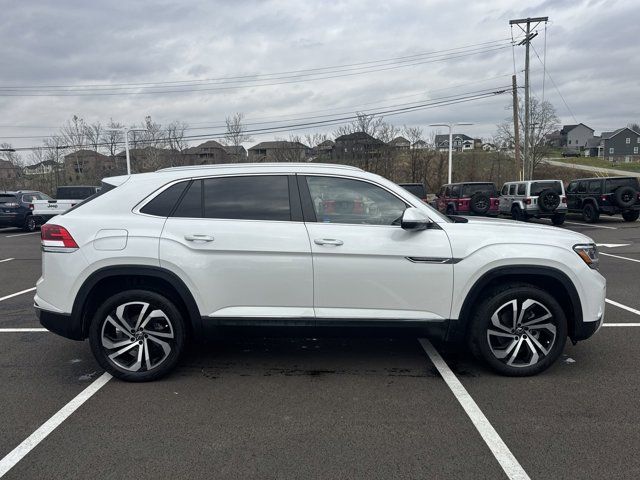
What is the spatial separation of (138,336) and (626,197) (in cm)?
1947

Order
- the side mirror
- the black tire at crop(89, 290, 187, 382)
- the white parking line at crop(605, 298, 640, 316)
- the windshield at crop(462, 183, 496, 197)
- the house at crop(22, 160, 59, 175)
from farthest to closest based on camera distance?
the house at crop(22, 160, 59, 175), the windshield at crop(462, 183, 496, 197), the white parking line at crop(605, 298, 640, 316), the black tire at crop(89, 290, 187, 382), the side mirror

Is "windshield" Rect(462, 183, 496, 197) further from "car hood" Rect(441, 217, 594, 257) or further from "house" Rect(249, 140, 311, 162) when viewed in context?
"house" Rect(249, 140, 311, 162)

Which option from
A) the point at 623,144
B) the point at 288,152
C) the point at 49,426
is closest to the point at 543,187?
the point at 49,426

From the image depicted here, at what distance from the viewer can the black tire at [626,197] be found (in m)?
18.0

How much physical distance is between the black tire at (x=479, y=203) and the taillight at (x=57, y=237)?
17.6 m

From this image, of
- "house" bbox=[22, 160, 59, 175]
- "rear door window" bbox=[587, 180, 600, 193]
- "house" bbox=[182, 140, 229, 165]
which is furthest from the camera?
"house" bbox=[22, 160, 59, 175]

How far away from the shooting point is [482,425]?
3.29 m

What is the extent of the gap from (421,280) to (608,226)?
57.1ft

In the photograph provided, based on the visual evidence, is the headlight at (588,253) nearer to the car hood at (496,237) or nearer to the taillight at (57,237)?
the car hood at (496,237)

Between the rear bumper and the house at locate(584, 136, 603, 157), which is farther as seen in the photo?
the house at locate(584, 136, 603, 157)

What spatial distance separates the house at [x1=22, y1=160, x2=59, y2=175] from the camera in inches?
1877

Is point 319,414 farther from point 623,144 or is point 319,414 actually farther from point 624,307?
point 623,144

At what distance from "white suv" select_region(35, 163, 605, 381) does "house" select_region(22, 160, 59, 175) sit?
50063 mm

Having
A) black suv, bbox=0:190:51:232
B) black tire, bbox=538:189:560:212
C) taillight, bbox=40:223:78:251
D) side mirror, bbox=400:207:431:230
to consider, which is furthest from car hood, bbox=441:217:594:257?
black suv, bbox=0:190:51:232
